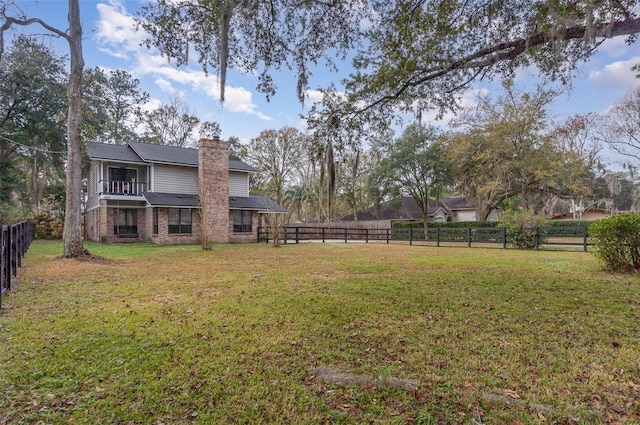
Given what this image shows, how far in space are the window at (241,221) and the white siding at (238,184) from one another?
1.61 m

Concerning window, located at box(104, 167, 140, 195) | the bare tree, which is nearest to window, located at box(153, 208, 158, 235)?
window, located at box(104, 167, 140, 195)

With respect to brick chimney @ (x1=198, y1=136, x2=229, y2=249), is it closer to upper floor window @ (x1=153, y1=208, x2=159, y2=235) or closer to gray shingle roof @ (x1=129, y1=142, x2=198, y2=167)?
gray shingle roof @ (x1=129, y1=142, x2=198, y2=167)

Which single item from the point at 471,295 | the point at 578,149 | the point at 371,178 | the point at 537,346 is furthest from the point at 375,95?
the point at 578,149

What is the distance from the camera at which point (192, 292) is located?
231 inches

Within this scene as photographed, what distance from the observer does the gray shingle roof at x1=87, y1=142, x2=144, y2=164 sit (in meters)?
18.3

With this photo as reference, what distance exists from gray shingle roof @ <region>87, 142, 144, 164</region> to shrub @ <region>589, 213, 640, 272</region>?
2089 cm

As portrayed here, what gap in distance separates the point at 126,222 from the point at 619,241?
72.8 feet

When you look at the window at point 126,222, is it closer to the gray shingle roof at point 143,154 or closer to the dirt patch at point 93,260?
the gray shingle roof at point 143,154

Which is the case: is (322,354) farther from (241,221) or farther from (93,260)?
(241,221)

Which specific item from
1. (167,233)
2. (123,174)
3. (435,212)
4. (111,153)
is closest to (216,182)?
(167,233)

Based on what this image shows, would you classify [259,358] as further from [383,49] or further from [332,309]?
[383,49]

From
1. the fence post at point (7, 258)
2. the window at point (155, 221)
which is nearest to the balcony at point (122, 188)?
the window at point (155, 221)

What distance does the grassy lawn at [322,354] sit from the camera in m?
2.39

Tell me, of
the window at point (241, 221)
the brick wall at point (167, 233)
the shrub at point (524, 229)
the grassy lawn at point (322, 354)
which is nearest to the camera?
the grassy lawn at point (322, 354)
